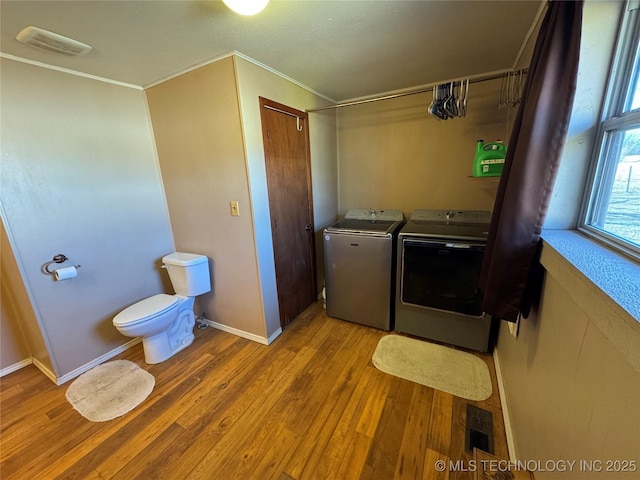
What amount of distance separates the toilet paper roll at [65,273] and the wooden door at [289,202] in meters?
1.44

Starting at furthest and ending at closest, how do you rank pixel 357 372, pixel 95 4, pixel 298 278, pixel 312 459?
pixel 298 278 < pixel 357 372 < pixel 312 459 < pixel 95 4

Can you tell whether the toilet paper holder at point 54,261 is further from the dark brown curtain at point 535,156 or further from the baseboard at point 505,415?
the baseboard at point 505,415

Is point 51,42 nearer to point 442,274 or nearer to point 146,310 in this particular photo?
point 146,310

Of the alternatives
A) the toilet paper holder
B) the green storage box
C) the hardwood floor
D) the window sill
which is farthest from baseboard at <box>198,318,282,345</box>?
the green storage box

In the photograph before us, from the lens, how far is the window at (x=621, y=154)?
89cm

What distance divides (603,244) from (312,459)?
63.3 inches

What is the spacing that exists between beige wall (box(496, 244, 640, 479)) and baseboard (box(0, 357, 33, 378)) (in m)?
3.47

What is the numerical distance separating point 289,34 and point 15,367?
323cm

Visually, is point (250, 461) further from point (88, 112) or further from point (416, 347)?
point (88, 112)

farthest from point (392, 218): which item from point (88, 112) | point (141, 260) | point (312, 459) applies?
point (88, 112)

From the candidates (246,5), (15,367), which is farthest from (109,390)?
(246,5)

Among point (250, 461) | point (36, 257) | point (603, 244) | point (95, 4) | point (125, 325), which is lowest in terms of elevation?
point (250, 461)

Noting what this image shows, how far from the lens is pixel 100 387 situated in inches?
73.1

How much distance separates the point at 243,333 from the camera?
7.74 feet
